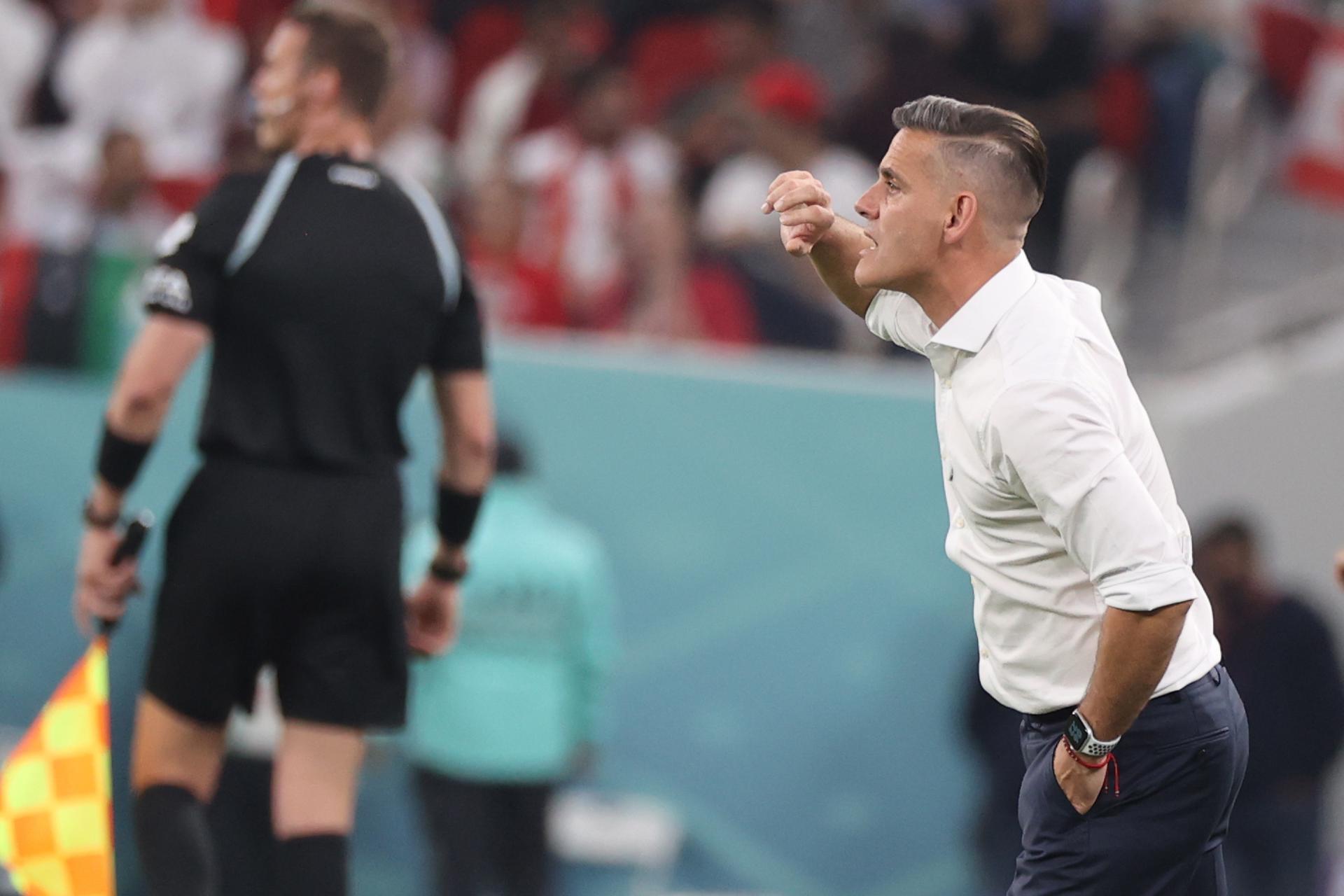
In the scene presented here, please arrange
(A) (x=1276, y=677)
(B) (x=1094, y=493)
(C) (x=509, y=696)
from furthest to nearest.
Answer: (A) (x=1276, y=677)
(C) (x=509, y=696)
(B) (x=1094, y=493)

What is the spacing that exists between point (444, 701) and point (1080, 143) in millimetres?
3680

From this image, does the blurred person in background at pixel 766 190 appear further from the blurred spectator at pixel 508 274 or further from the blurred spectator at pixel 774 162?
the blurred spectator at pixel 508 274

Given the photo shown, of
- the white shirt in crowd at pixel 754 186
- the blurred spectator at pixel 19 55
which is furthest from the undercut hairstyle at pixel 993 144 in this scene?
the blurred spectator at pixel 19 55

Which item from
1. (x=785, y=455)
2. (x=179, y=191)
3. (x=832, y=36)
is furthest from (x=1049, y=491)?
(x=832, y=36)

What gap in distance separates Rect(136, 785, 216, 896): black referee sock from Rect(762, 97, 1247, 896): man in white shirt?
1779mm

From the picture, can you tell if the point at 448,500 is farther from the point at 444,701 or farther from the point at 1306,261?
the point at 1306,261

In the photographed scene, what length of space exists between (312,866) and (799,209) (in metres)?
1.75

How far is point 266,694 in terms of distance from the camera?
7.17m

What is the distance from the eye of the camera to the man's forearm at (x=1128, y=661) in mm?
2756

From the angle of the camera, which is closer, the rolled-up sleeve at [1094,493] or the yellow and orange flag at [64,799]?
the rolled-up sleeve at [1094,493]

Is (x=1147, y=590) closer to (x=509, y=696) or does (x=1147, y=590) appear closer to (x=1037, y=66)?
(x=509, y=696)

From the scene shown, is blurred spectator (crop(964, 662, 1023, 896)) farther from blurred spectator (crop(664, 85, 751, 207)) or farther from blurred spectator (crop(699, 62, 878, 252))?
blurred spectator (crop(664, 85, 751, 207))

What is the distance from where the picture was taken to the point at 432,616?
14.4 ft

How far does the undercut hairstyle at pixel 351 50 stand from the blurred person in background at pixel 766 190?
3.25 m
